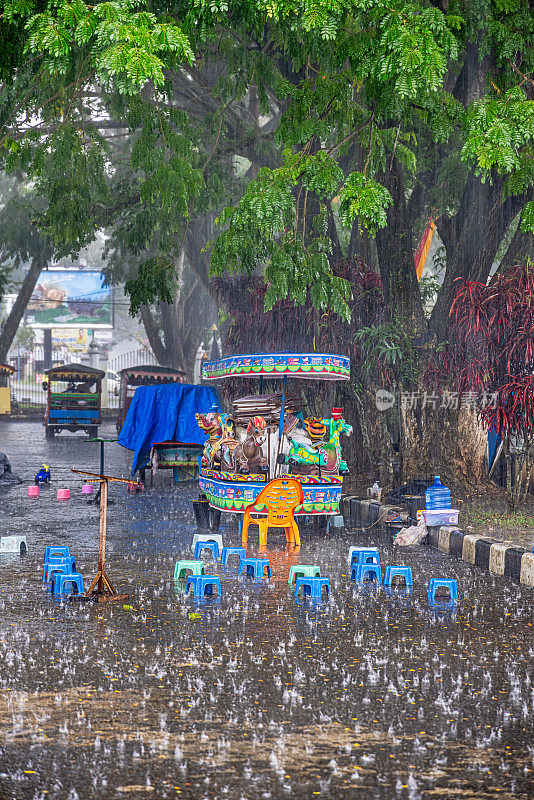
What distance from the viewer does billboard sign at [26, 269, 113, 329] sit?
70.8m

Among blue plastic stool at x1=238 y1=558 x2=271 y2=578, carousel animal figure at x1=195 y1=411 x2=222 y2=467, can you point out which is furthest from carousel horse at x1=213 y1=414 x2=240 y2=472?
blue plastic stool at x1=238 y1=558 x2=271 y2=578

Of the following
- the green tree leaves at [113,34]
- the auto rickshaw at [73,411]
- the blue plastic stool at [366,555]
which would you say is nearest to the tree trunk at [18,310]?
the auto rickshaw at [73,411]

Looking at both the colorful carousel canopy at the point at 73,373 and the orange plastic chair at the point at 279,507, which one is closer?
the orange plastic chair at the point at 279,507

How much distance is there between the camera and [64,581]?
7.66 meters

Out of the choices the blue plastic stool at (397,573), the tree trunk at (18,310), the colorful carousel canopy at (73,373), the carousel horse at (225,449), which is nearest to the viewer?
the blue plastic stool at (397,573)

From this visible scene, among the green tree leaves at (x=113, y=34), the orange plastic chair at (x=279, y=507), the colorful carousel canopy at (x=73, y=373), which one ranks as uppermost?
the green tree leaves at (x=113, y=34)

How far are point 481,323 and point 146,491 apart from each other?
270 inches

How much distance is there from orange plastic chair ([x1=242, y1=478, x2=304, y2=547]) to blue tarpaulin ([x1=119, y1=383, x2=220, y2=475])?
6.72m

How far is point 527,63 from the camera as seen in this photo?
40.3 feet

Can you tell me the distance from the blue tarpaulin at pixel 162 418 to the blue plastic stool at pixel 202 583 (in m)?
9.45

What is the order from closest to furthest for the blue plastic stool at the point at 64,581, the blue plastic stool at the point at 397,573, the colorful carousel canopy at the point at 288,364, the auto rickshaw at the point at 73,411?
the blue plastic stool at the point at 64,581 < the blue plastic stool at the point at 397,573 < the colorful carousel canopy at the point at 288,364 < the auto rickshaw at the point at 73,411

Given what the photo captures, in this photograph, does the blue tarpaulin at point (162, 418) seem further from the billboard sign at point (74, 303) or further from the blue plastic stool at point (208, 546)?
the billboard sign at point (74, 303)

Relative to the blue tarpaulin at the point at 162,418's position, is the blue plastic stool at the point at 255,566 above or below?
below

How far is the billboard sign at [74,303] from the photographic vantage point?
7081 cm
